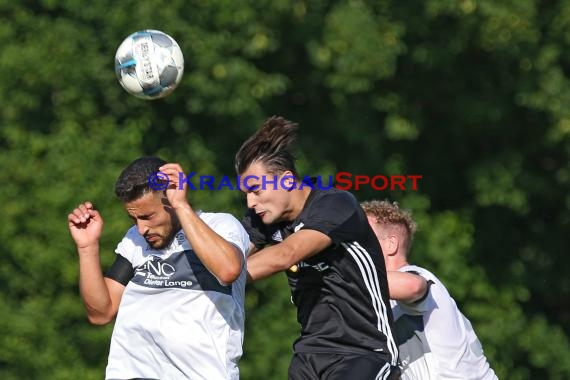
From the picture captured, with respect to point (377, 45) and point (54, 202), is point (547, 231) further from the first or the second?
point (54, 202)

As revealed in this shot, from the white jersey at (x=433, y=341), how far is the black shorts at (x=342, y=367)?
2.06 feet

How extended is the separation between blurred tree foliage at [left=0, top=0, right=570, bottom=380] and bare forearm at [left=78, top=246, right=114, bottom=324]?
5552 millimetres

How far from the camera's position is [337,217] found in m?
5.27

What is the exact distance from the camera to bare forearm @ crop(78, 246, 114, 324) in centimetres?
551

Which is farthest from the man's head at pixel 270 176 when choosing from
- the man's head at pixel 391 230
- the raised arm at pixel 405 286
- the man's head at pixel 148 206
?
the man's head at pixel 391 230

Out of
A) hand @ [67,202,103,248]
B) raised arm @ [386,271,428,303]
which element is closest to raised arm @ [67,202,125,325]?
hand @ [67,202,103,248]

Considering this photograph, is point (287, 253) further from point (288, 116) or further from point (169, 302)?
point (288, 116)

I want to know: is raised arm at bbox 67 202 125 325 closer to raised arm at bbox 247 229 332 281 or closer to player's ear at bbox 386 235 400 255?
raised arm at bbox 247 229 332 281

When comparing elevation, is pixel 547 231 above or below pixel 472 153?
below

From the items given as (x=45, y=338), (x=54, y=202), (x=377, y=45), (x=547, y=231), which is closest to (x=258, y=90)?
(x=377, y=45)

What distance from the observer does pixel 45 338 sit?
11461mm

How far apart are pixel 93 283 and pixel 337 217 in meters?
1.15

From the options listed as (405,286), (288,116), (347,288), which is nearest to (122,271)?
(347,288)

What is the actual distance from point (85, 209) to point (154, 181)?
48 cm
